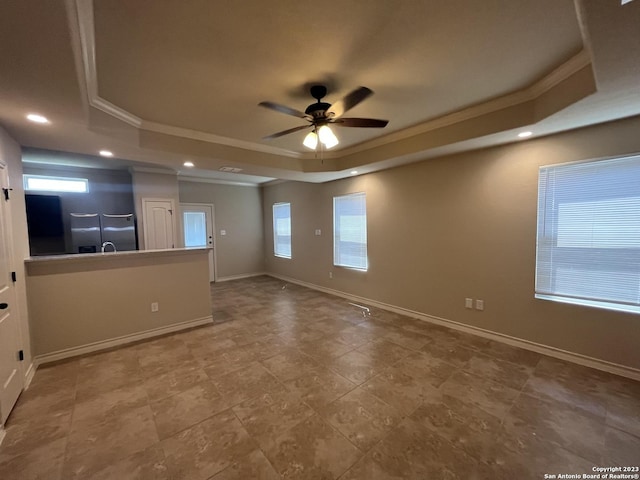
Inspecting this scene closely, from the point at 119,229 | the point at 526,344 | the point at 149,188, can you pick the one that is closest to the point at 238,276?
the point at 119,229

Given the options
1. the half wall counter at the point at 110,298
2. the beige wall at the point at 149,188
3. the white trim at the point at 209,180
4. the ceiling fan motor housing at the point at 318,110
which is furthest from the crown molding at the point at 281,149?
the white trim at the point at 209,180

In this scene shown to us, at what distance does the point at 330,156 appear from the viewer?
14.9 feet

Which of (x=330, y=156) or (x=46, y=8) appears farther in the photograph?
(x=330, y=156)

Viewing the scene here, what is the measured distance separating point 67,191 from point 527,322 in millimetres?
7902

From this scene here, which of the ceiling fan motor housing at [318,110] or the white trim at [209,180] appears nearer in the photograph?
the ceiling fan motor housing at [318,110]

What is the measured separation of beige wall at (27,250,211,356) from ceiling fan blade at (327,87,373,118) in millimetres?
2919

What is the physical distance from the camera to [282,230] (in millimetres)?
7035

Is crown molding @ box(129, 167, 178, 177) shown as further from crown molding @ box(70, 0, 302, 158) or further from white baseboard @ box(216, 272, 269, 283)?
white baseboard @ box(216, 272, 269, 283)

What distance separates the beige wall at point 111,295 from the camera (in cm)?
288

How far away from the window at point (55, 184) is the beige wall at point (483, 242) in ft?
17.5

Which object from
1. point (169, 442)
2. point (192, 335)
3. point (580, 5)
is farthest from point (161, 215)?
point (580, 5)

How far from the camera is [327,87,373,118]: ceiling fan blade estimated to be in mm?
1844

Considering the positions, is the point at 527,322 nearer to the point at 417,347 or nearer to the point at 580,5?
the point at 417,347

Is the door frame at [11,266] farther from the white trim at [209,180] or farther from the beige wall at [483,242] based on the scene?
the beige wall at [483,242]
